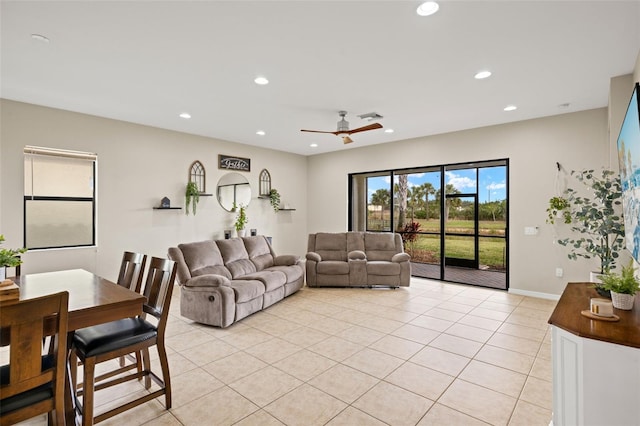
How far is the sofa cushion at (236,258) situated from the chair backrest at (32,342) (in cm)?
303

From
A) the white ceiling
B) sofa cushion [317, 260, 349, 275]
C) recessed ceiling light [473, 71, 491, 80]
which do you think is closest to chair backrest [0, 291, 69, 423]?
the white ceiling

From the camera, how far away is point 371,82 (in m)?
3.59

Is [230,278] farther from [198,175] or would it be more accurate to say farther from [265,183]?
[265,183]

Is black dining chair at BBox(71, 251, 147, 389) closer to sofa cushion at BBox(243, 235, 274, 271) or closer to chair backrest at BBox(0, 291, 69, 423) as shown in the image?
chair backrest at BBox(0, 291, 69, 423)

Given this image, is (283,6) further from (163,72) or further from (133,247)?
(133,247)

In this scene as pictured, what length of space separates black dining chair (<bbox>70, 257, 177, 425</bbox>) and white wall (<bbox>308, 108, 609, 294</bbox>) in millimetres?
5290

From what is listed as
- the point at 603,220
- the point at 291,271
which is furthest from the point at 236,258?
the point at 603,220

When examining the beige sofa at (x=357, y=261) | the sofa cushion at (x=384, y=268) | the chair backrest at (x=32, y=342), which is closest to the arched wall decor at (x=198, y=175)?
the beige sofa at (x=357, y=261)

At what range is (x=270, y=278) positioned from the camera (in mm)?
4508

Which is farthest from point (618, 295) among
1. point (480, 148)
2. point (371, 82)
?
point (480, 148)

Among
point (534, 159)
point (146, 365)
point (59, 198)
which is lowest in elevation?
point (146, 365)

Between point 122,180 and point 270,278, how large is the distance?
2.98 meters

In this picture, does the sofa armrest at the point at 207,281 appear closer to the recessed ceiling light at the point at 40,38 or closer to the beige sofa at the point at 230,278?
the beige sofa at the point at 230,278

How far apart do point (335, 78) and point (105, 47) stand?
7.24ft
